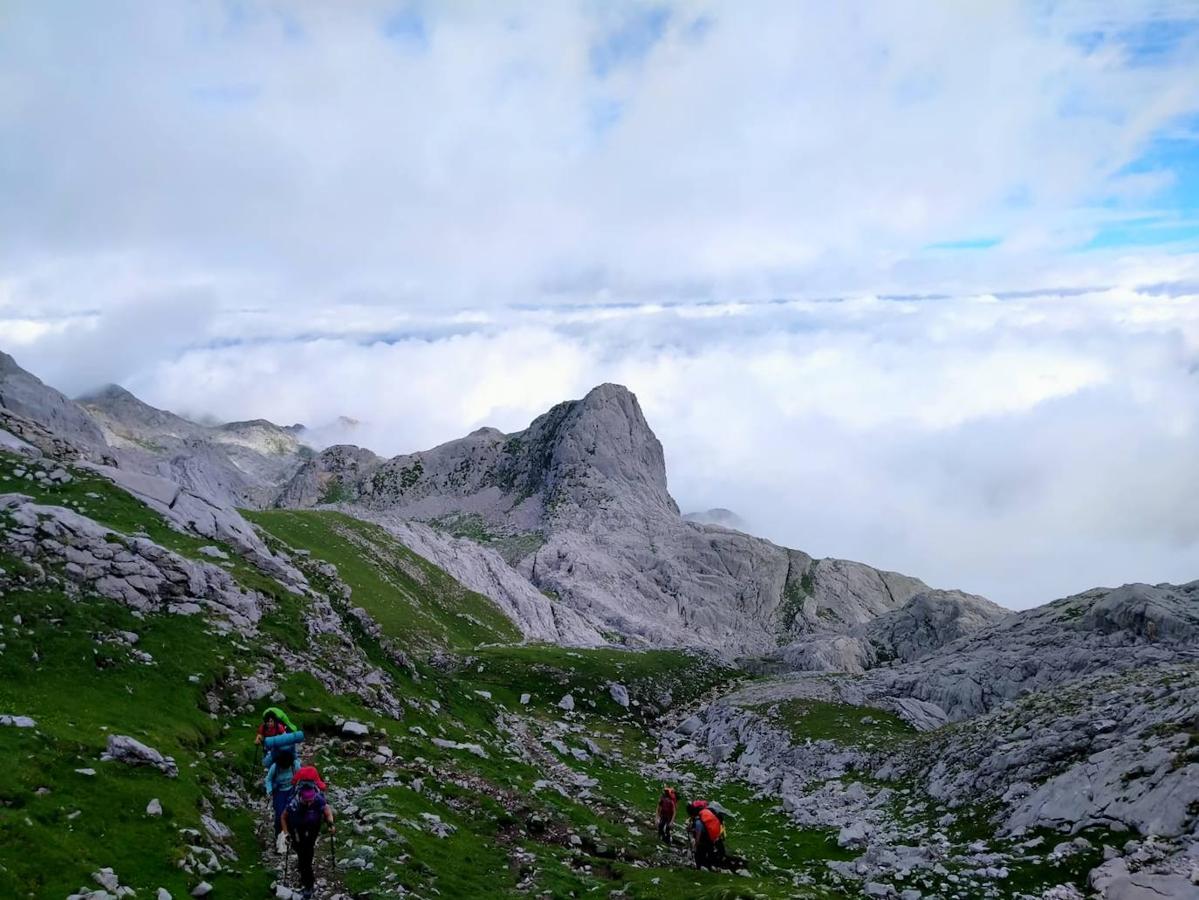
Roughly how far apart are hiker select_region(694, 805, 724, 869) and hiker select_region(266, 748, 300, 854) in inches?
609

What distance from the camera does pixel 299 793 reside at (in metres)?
20.2

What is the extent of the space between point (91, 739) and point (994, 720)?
160 ft

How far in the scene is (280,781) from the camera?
71.0 feet

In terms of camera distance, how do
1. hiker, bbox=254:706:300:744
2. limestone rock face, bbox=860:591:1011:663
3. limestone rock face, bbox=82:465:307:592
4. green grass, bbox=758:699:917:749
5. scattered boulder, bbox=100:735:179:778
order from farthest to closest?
limestone rock face, bbox=860:591:1011:663
green grass, bbox=758:699:917:749
limestone rock face, bbox=82:465:307:592
hiker, bbox=254:706:300:744
scattered boulder, bbox=100:735:179:778

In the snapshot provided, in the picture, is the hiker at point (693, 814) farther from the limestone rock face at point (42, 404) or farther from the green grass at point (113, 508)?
the limestone rock face at point (42, 404)

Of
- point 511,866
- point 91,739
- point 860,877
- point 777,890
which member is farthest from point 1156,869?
point 91,739

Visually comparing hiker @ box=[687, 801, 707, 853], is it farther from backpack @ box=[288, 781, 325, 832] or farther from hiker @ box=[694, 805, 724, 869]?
backpack @ box=[288, 781, 325, 832]

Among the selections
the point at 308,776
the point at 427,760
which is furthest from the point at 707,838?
the point at 308,776

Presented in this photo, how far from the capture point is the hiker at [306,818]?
65.2 ft

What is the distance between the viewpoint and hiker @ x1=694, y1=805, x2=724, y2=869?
28.7 metres

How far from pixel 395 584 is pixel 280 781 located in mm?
87315

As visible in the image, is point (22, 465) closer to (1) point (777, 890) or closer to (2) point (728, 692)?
(1) point (777, 890)

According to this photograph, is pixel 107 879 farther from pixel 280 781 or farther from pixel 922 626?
pixel 922 626

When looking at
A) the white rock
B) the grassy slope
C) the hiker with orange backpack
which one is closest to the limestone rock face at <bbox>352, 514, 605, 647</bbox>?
the grassy slope
